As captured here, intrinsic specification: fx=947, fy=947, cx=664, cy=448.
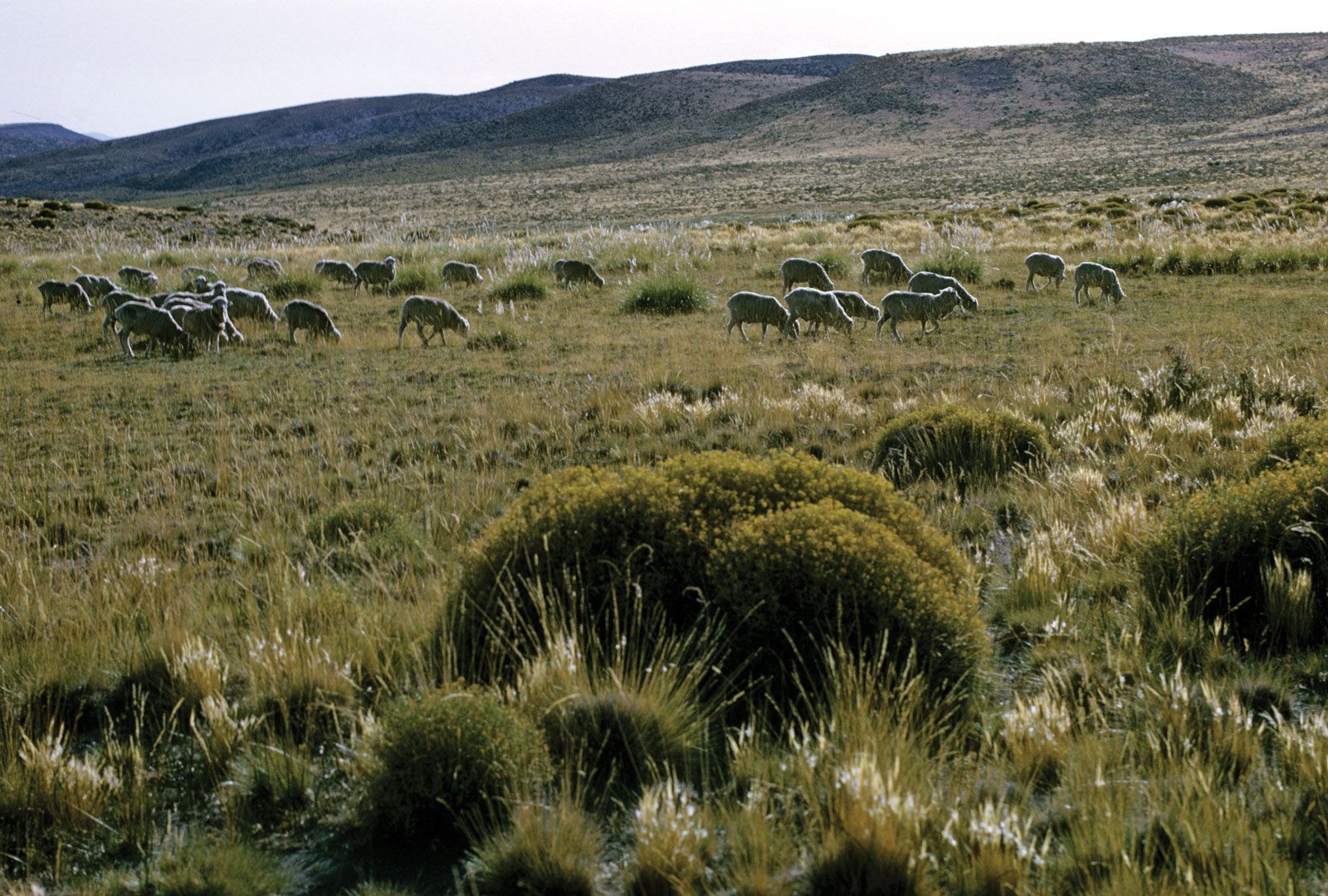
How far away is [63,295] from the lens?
1772 centimetres

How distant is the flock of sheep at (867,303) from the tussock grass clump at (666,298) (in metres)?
1.93

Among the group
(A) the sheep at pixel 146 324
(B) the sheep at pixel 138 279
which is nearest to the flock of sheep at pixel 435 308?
(A) the sheep at pixel 146 324

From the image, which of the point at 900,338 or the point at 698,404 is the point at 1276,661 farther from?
the point at 900,338

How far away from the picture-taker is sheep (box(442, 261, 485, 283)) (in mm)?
20683

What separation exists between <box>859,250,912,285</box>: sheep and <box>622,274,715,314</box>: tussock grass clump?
4.29 metres

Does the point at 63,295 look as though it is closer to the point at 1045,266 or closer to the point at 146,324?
the point at 146,324

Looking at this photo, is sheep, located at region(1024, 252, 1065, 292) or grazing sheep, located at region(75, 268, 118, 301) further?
grazing sheep, located at region(75, 268, 118, 301)

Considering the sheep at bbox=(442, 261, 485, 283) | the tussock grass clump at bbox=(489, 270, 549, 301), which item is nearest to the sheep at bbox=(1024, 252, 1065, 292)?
the tussock grass clump at bbox=(489, 270, 549, 301)

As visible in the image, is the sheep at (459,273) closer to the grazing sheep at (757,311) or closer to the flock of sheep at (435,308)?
the flock of sheep at (435,308)

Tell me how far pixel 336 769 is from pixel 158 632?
140 centimetres

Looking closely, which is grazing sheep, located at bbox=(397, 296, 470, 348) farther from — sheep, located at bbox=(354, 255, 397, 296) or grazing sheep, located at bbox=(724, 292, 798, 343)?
sheep, located at bbox=(354, 255, 397, 296)

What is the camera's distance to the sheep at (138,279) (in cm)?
1956

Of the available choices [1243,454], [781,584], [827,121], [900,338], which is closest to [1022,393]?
[1243,454]

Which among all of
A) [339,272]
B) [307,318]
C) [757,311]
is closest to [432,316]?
[307,318]
